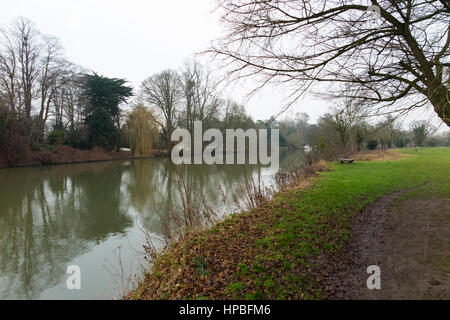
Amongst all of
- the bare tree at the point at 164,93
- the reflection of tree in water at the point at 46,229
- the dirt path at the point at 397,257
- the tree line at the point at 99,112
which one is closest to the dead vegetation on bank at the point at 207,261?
the dirt path at the point at 397,257

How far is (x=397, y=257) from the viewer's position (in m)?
3.04

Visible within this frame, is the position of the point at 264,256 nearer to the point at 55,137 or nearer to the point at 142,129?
the point at 142,129

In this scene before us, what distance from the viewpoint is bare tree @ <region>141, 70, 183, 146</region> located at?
30.7 m

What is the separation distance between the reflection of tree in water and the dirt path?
4.26 meters

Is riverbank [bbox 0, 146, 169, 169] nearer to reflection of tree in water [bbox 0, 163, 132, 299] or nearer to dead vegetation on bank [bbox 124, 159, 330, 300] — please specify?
reflection of tree in water [bbox 0, 163, 132, 299]

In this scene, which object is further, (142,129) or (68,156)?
(142,129)

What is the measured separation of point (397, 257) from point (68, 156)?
2813 centimetres

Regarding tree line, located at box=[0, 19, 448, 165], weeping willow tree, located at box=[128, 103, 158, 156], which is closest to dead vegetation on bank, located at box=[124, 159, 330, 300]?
tree line, located at box=[0, 19, 448, 165]

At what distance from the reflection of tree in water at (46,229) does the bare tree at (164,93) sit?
844 inches

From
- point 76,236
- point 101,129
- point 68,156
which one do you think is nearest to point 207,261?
point 76,236

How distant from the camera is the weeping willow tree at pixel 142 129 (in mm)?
28234

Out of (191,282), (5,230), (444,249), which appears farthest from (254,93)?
(5,230)
